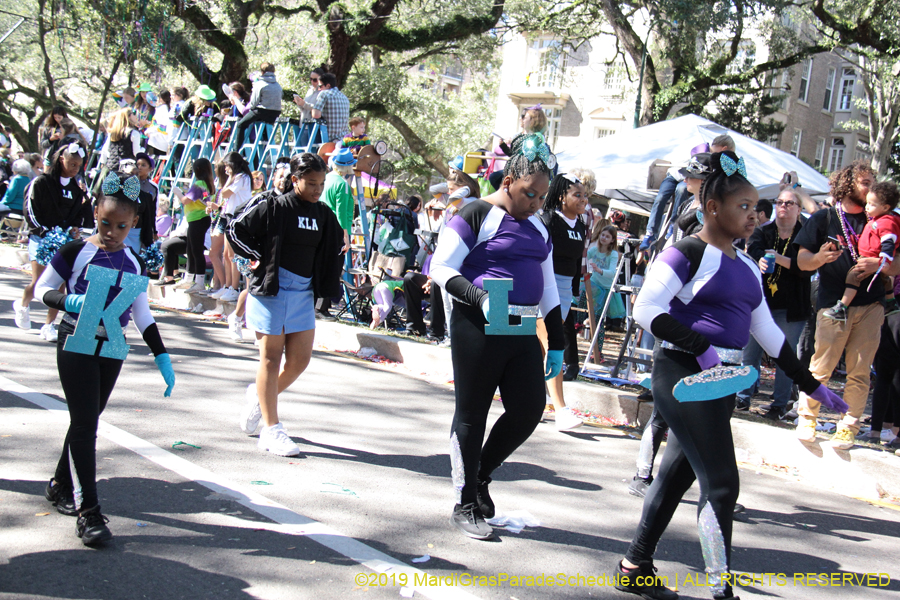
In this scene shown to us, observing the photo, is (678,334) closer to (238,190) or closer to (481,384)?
(481,384)

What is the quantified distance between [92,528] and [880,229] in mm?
5663

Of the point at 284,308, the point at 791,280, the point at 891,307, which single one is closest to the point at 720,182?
the point at 284,308

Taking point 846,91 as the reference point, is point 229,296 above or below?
below

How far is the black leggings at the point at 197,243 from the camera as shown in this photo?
1191 centimetres

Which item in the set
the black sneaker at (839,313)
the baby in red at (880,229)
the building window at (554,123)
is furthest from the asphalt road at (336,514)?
the building window at (554,123)

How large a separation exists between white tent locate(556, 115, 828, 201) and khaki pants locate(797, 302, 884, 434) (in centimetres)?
416

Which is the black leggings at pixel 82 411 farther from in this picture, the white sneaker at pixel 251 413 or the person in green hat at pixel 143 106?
the person in green hat at pixel 143 106

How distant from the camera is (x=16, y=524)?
3.71 metres

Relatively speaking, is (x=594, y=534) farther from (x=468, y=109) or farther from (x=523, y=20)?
(x=468, y=109)

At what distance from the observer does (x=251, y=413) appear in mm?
5531

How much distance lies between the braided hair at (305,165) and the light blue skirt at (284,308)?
26.4 inches

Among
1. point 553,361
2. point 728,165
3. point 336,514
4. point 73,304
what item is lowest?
point 336,514

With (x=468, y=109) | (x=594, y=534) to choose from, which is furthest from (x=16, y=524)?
(x=468, y=109)

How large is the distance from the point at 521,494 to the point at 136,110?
14588mm
